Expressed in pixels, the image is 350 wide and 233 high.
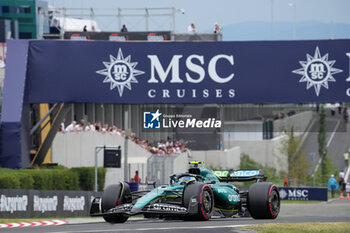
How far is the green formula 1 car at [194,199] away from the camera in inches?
621

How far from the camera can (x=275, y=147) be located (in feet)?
236

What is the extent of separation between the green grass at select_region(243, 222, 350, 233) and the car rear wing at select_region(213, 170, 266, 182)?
144 cm

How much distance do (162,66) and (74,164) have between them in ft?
30.7

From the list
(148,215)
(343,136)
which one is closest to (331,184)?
(148,215)

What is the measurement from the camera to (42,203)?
2788cm

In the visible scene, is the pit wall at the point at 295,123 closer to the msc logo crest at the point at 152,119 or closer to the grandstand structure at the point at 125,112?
the grandstand structure at the point at 125,112

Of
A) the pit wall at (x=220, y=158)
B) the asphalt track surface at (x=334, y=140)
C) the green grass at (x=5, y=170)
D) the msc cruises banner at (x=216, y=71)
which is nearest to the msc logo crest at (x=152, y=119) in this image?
the green grass at (x=5, y=170)

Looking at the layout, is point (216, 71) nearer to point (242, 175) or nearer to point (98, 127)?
point (98, 127)

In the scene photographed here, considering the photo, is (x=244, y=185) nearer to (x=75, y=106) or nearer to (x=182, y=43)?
(x=75, y=106)

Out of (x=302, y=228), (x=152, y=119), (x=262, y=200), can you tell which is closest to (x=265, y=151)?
(x=152, y=119)

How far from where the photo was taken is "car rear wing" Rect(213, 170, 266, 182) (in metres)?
17.6

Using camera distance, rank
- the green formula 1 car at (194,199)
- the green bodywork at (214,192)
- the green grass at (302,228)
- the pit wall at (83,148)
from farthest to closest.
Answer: the pit wall at (83,148) < the green bodywork at (214,192) < the green formula 1 car at (194,199) < the green grass at (302,228)

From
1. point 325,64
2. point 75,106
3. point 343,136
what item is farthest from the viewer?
point 343,136

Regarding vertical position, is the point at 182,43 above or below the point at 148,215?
above
